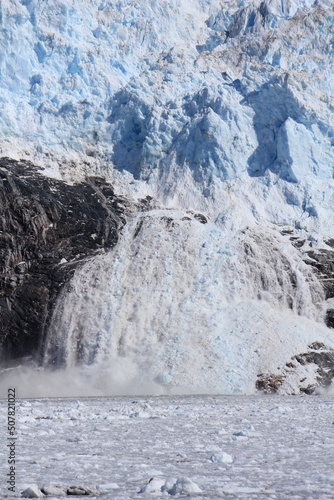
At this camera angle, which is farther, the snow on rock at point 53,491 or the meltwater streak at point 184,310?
the meltwater streak at point 184,310

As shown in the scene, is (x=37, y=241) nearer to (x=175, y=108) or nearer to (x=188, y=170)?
(x=188, y=170)

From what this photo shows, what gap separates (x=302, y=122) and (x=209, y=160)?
849 cm

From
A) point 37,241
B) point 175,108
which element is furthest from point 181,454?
point 175,108

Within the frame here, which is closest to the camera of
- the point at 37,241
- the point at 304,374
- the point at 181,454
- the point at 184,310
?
the point at 181,454

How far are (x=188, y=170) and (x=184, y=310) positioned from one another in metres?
14.3

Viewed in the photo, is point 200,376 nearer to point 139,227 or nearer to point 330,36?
point 139,227

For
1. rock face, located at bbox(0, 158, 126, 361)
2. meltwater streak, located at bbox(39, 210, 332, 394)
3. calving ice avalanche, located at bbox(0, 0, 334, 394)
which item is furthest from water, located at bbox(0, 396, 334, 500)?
rock face, located at bbox(0, 158, 126, 361)

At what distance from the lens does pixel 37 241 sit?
2216 inches

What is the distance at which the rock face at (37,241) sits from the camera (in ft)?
176

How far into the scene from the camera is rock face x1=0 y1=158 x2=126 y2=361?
53.6 meters

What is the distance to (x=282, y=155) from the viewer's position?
61.3 meters

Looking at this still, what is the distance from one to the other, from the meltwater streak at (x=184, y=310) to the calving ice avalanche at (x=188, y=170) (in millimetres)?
110

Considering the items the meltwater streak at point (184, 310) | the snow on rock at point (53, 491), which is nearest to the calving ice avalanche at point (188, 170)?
the meltwater streak at point (184, 310)

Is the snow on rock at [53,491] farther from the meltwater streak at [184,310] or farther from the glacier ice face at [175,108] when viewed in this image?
the glacier ice face at [175,108]
